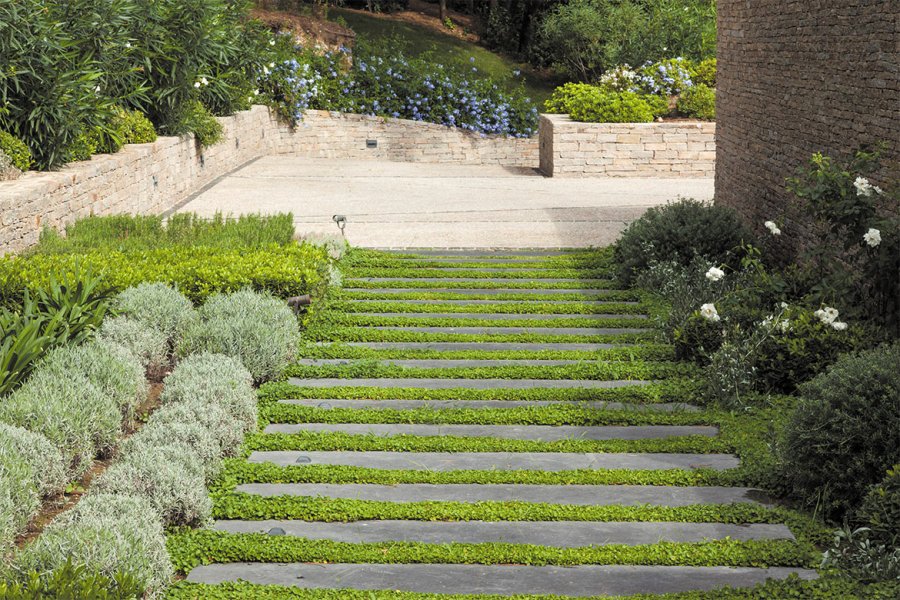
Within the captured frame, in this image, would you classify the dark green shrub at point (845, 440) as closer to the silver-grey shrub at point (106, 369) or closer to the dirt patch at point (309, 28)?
the silver-grey shrub at point (106, 369)

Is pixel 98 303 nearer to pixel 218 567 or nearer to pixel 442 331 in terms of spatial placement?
pixel 442 331

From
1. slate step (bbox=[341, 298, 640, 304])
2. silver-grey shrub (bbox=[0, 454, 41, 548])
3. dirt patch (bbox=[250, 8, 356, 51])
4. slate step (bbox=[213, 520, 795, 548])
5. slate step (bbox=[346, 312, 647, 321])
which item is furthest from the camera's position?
dirt patch (bbox=[250, 8, 356, 51])

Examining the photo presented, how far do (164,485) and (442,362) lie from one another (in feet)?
10.5

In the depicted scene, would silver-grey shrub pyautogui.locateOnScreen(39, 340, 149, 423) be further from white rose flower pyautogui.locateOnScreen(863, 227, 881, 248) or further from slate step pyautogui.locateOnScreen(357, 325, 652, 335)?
white rose flower pyautogui.locateOnScreen(863, 227, 881, 248)

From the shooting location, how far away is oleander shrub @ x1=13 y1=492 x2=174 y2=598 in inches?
177

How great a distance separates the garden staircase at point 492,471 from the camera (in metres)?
4.96

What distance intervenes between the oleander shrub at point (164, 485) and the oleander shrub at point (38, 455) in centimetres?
29

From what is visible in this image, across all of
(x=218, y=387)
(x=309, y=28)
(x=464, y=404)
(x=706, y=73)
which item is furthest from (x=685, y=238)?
(x=309, y=28)

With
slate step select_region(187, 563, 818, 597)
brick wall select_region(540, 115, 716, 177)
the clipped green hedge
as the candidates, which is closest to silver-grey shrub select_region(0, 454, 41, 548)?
slate step select_region(187, 563, 818, 597)

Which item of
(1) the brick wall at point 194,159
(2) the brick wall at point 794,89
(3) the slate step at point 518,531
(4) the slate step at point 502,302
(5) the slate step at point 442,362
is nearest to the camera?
(3) the slate step at point 518,531

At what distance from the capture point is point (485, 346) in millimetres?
8586

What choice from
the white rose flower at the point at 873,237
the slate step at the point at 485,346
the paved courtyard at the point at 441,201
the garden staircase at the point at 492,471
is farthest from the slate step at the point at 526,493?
the paved courtyard at the point at 441,201

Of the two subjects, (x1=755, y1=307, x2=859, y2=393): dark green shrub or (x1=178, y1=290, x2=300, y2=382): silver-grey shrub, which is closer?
(x1=755, y1=307, x2=859, y2=393): dark green shrub

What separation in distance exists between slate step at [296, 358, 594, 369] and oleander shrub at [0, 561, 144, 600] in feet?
12.2
